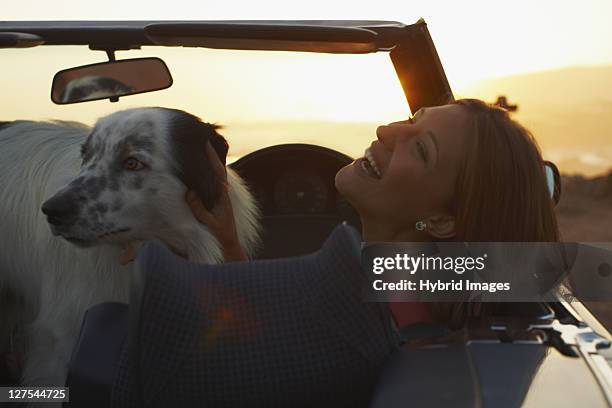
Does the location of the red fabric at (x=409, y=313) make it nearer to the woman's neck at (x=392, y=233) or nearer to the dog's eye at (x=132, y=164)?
the woman's neck at (x=392, y=233)

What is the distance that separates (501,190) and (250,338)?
1.16 metres

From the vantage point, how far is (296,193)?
4.89 metres

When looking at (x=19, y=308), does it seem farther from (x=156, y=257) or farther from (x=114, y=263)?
(x=156, y=257)

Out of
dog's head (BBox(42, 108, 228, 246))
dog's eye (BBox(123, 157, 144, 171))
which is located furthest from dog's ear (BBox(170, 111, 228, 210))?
dog's eye (BBox(123, 157, 144, 171))

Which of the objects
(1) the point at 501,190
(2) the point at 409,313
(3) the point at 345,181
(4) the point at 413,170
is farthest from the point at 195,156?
(2) the point at 409,313

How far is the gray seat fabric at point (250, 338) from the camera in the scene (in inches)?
50.4

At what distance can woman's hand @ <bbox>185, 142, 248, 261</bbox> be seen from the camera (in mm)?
3686

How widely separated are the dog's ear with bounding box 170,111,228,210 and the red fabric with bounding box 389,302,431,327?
1.74 meters

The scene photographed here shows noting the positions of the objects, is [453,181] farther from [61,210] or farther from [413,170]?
[61,210]

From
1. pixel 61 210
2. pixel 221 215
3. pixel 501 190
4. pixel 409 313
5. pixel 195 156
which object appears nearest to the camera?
pixel 409 313

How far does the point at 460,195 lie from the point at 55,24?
2543 mm

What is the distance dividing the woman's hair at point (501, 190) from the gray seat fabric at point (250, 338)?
3.08ft

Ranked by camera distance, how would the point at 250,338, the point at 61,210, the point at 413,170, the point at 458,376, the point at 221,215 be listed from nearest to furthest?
the point at 250,338 → the point at 458,376 → the point at 413,170 → the point at 61,210 → the point at 221,215

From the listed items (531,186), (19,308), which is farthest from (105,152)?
(531,186)
